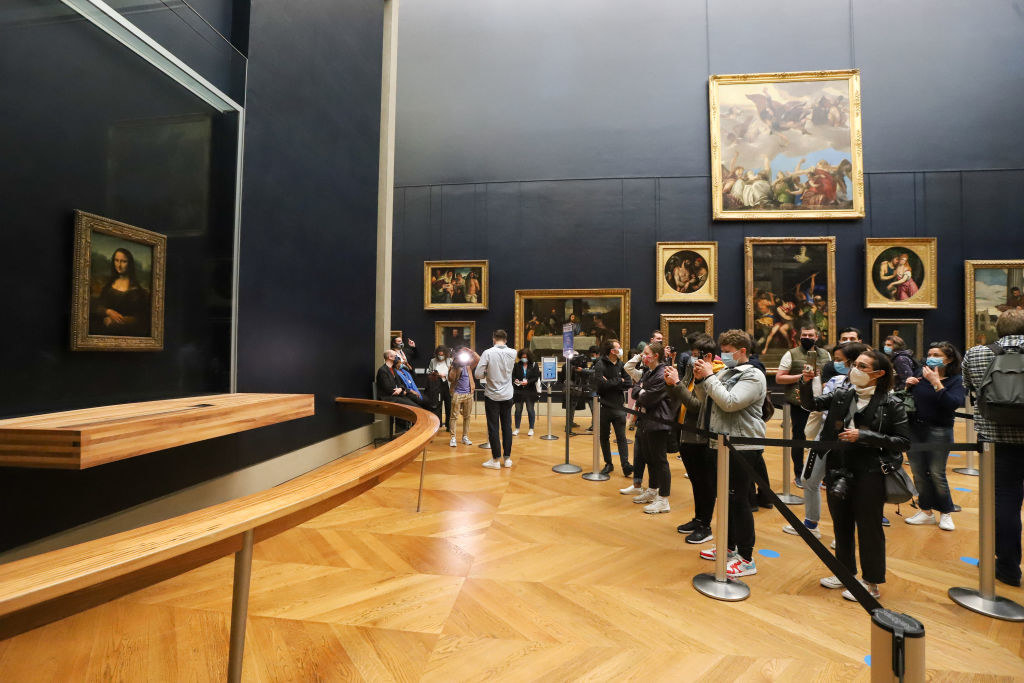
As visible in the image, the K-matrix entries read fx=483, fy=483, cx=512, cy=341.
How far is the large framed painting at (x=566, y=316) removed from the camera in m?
11.7

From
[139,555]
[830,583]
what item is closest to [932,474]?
[830,583]

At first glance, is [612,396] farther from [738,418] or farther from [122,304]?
[122,304]

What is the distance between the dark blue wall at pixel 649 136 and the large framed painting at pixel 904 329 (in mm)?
228

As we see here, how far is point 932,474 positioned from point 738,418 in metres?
2.52

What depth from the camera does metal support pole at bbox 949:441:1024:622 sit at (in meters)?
3.04

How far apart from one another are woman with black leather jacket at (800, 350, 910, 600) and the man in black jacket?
3084 millimetres

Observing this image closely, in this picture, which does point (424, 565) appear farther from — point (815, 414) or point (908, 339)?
point (908, 339)

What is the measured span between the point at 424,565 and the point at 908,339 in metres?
12.4

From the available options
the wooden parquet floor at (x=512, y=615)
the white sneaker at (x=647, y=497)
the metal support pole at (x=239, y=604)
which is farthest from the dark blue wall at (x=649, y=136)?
the metal support pole at (x=239, y=604)

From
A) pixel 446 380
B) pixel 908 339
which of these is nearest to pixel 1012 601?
pixel 446 380

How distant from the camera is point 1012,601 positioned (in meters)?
3.12

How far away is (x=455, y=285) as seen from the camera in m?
12.3

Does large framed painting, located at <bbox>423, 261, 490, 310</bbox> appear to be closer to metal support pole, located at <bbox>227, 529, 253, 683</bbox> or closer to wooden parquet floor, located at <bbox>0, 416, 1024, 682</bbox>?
wooden parquet floor, located at <bbox>0, 416, 1024, 682</bbox>

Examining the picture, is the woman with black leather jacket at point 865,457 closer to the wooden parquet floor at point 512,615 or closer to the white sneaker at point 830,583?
→ the white sneaker at point 830,583
